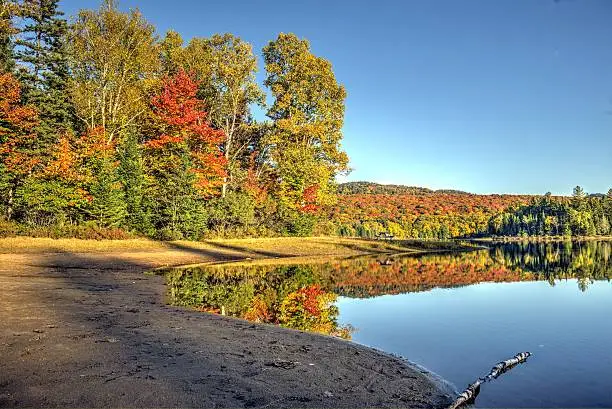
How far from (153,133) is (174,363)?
40.9 meters

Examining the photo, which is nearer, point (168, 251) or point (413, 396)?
point (413, 396)

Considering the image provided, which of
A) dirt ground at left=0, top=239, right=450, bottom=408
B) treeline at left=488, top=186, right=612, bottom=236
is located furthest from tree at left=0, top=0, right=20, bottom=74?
treeline at left=488, top=186, right=612, bottom=236

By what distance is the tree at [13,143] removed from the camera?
102 ft

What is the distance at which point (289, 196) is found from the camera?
4728 centimetres

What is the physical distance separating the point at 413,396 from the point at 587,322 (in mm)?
8936

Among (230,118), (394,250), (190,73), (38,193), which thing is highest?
(190,73)

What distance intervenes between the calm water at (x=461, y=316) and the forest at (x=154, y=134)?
15.8 metres

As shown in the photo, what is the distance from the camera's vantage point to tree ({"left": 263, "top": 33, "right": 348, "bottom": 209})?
46.2m

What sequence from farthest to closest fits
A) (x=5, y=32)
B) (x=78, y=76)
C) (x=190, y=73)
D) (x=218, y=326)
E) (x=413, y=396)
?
(x=190, y=73), (x=78, y=76), (x=5, y=32), (x=218, y=326), (x=413, y=396)

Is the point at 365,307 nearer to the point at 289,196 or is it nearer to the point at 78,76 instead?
the point at 289,196

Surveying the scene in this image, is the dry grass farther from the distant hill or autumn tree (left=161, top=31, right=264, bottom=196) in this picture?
the distant hill

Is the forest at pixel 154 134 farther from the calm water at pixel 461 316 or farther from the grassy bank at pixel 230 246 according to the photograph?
the calm water at pixel 461 316

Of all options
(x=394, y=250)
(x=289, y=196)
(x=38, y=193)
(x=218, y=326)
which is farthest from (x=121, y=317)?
(x=394, y=250)

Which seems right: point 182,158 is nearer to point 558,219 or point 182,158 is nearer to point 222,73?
point 222,73
